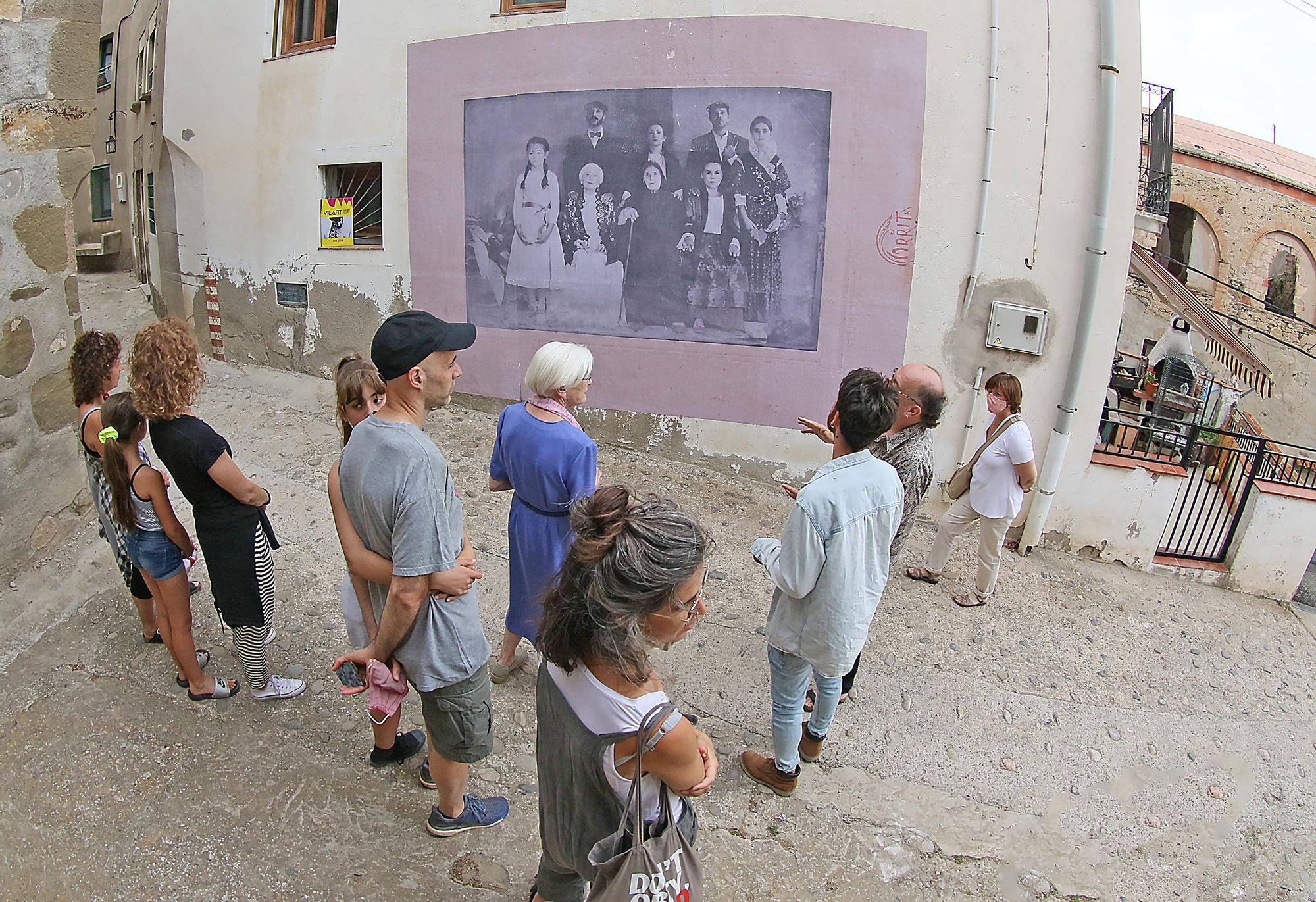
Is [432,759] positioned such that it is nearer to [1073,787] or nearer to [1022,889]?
[1022,889]

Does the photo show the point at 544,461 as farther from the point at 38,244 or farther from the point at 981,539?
the point at 981,539

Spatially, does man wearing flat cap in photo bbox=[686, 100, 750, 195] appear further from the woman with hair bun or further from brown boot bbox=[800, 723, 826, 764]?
the woman with hair bun

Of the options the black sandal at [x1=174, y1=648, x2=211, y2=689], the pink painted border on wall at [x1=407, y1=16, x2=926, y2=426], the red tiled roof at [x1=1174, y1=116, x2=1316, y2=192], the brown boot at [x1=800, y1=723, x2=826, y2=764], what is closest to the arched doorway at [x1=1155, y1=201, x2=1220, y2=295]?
the red tiled roof at [x1=1174, y1=116, x2=1316, y2=192]

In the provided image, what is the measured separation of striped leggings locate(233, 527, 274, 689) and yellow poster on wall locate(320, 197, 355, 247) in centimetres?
468

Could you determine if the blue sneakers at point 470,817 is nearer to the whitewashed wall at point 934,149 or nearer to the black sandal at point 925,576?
the black sandal at point 925,576

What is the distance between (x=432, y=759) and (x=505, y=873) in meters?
0.46

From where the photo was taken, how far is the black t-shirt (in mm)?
2641

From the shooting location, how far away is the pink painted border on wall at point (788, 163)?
5359 mm

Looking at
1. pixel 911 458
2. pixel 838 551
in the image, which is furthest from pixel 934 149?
pixel 838 551

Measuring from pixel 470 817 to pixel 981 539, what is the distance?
357 centimetres

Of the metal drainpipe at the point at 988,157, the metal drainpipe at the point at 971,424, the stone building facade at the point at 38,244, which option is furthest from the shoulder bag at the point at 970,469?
the stone building facade at the point at 38,244

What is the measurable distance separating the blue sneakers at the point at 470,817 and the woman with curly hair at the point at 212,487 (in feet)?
3.44

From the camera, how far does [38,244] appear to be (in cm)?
308

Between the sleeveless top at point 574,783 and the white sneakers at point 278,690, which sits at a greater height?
the sleeveless top at point 574,783
